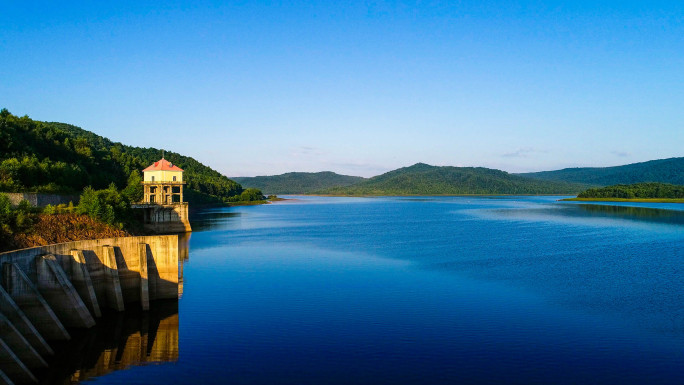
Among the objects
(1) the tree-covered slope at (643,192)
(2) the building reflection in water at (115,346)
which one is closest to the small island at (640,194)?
(1) the tree-covered slope at (643,192)

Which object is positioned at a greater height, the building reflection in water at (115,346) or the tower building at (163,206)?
the tower building at (163,206)

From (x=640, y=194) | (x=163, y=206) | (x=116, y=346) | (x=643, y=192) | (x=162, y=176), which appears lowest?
(x=116, y=346)

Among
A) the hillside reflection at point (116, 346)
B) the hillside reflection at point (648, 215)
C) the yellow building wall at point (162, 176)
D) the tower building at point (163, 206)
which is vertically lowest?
the hillside reflection at point (116, 346)

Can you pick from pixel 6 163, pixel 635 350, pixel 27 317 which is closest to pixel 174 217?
pixel 6 163

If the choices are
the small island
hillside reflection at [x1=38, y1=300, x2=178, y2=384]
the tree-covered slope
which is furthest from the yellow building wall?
the tree-covered slope

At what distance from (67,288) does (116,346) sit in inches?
145

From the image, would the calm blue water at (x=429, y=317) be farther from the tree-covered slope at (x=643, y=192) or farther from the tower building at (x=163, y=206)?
the tree-covered slope at (x=643, y=192)

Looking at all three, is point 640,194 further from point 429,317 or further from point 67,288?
point 67,288

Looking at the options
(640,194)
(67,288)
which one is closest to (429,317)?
(67,288)

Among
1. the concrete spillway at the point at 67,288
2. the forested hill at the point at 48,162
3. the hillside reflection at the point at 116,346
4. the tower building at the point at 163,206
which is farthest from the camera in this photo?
the tower building at the point at 163,206

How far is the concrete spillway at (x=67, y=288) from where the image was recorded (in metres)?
18.0

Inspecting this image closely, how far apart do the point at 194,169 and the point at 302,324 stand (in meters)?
179

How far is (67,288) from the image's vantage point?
2250 cm

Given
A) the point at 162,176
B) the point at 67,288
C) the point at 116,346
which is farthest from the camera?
the point at 162,176
